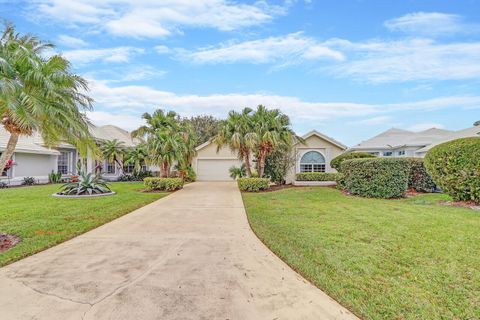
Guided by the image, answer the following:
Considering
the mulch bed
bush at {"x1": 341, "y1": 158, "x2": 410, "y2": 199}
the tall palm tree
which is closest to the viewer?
the mulch bed

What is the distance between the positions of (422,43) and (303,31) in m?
5.50

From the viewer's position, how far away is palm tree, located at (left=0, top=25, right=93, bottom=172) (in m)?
4.96

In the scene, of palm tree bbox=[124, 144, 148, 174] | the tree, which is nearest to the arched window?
palm tree bbox=[124, 144, 148, 174]

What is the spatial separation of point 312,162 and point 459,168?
37.5 ft

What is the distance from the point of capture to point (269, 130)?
16.3 meters

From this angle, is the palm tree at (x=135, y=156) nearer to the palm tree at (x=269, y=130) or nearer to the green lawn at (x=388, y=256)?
the palm tree at (x=269, y=130)

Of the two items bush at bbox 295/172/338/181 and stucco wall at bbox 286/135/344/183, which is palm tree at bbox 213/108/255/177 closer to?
bush at bbox 295/172/338/181

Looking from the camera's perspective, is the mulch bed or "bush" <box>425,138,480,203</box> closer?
the mulch bed

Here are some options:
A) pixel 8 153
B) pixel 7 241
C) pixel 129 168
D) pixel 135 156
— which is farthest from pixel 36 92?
pixel 129 168

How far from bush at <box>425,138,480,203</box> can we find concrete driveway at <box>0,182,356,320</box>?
8862mm

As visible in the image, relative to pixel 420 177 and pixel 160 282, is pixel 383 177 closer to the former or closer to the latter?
pixel 420 177

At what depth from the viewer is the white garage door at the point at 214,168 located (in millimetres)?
26438

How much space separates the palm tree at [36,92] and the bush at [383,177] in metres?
11.7

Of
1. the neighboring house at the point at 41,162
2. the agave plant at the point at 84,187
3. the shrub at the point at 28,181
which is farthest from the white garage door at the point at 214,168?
the agave plant at the point at 84,187
